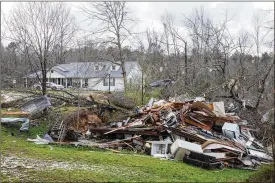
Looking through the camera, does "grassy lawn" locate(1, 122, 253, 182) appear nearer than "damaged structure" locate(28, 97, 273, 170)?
Yes

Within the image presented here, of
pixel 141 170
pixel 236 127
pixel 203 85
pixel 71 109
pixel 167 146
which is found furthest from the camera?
pixel 203 85

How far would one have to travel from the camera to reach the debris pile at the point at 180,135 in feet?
34.7

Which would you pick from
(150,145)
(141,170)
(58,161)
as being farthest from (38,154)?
(150,145)

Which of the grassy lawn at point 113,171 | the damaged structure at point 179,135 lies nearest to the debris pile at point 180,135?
the damaged structure at point 179,135

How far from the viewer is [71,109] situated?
16.3 meters

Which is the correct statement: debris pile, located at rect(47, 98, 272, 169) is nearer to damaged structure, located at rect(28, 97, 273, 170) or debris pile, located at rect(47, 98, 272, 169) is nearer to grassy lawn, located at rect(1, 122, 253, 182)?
damaged structure, located at rect(28, 97, 273, 170)

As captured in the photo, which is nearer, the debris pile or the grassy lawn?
the grassy lawn

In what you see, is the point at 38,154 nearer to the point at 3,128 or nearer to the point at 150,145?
the point at 150,145

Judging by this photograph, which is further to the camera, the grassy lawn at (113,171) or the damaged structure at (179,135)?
the damaged structure at (179,135)

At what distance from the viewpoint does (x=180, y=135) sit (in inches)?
Answer: 471

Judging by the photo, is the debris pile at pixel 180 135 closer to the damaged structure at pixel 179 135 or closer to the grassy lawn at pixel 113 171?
the damaged structure at pixel 179 135

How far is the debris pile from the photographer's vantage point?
10.6 metres

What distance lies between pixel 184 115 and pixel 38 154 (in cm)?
635

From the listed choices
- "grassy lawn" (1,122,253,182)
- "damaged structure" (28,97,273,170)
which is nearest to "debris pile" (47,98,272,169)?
"damaged structure" (28,97,273,170)
